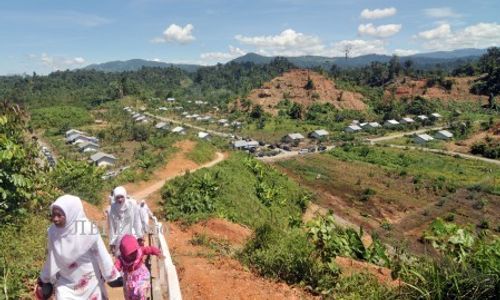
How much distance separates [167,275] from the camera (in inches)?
238

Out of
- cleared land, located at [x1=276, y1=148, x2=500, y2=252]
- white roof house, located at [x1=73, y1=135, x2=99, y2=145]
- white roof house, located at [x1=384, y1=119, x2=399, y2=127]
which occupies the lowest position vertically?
cleared land, located at [x1=276, y1=148, x2=500, y2=252]

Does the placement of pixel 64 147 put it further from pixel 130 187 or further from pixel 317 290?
pixel 317 290

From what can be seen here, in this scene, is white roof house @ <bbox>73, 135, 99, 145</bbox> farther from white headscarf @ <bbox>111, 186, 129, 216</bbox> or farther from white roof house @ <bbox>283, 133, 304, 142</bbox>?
white headscarf @ <bbox>111, 186, 129, 216</bbox>

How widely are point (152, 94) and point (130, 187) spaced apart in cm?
8239

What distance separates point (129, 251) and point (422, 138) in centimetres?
5514

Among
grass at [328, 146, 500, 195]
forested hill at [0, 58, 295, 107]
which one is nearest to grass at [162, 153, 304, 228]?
grass at [328, 146, 500, 195]

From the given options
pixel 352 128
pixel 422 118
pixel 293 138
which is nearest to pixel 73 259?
pixel 293 138

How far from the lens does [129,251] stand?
4.76 metres

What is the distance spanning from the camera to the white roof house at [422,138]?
54062mm

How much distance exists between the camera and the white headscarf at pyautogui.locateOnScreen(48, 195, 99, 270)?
3.79 metres

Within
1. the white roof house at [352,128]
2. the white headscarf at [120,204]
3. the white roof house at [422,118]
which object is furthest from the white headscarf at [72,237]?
the white roof house at [422,118]

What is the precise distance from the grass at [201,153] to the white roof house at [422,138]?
1380 inches

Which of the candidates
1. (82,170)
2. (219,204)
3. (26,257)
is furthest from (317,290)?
(82,170)

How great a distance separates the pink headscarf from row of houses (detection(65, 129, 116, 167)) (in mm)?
34711
